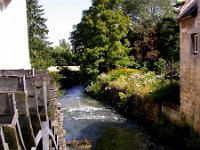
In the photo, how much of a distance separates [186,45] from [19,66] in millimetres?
6999

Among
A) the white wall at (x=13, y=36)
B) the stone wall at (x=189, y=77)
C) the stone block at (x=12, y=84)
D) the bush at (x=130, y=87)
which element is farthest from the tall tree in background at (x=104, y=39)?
the stone block at (x=12, y=84)

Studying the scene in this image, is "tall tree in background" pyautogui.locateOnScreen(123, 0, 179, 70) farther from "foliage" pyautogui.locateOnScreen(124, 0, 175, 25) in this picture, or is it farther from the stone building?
the stone building

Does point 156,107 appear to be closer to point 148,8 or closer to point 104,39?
point 104,39

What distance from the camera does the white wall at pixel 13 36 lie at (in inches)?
400

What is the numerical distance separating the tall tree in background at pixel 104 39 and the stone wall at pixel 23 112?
26.2m

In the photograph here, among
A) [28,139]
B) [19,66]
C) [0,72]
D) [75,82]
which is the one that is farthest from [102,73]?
[28,139]

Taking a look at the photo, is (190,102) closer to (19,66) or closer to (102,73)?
(19,66)

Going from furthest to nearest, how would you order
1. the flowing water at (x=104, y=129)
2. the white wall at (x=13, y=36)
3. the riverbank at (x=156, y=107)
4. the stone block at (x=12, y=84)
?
1. the flowing water at (x=104, y=129)
2. the riverbank at (x=156, y=107)
3. the white wall at (x=13, y=36)
4. the stone block at (x=12, y=84)

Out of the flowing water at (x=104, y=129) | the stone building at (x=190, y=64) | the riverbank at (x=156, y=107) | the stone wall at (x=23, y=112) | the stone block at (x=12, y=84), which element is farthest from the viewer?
the flowing water at (x=104, y=129)

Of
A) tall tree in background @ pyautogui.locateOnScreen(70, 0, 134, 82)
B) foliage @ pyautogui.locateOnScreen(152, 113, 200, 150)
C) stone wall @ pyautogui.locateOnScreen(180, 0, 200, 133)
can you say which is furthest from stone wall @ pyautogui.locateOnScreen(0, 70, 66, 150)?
tall tree in background @ pyautogui.locateOnScreen(70, 0, 134, 82)

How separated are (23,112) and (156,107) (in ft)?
45.4

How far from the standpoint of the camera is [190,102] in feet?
50.0

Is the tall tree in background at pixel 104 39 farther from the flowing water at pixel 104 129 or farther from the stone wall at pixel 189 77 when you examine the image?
the stone wall at pixel 189 77

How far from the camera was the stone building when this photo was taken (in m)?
14.5
